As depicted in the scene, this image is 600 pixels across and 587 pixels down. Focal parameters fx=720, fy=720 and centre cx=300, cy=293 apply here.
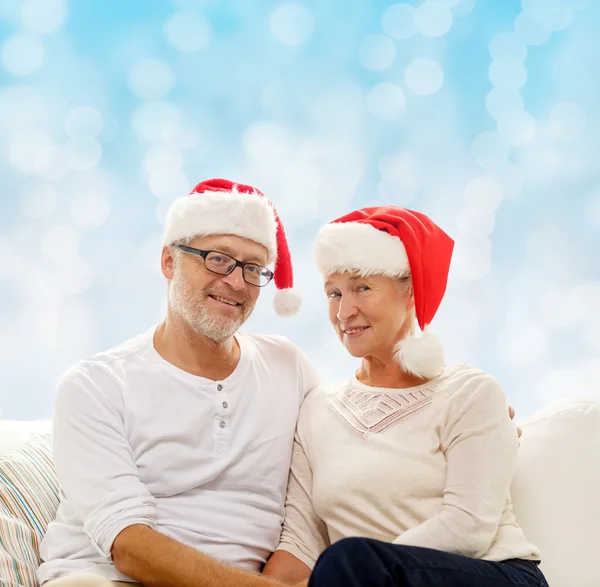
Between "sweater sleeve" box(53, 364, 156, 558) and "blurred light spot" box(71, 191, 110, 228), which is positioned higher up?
"blurred light spot" box(71, 191, 110, 228)

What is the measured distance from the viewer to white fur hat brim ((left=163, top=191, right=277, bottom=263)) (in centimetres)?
222

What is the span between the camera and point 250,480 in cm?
208

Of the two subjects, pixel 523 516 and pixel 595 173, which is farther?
pixel 595 173

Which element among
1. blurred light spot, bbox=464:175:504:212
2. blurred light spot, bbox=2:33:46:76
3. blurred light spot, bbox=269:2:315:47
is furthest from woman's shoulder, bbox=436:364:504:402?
blurred light spot, bbox=2:33:46:76

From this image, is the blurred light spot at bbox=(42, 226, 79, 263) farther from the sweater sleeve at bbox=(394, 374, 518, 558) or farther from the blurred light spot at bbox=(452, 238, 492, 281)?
the sweater sleeve at bbox=(394, 374, 518, 558)

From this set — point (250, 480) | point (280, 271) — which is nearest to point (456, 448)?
point (250, 480)

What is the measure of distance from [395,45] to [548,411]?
1929 mm

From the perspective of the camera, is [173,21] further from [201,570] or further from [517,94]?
[201,570]

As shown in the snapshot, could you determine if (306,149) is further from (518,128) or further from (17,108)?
(17,108)

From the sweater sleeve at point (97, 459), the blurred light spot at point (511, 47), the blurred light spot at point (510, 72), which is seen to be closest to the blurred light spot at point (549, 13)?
the blurred light spot at point (511, 47)

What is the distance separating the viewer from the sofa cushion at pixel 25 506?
1.86 metres

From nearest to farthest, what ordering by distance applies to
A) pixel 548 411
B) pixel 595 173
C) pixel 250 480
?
pixel 250 480, pixel 548 411, pixel 595 173

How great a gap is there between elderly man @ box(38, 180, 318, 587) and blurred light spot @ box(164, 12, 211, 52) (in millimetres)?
1392

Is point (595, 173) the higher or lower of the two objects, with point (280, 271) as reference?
higher
